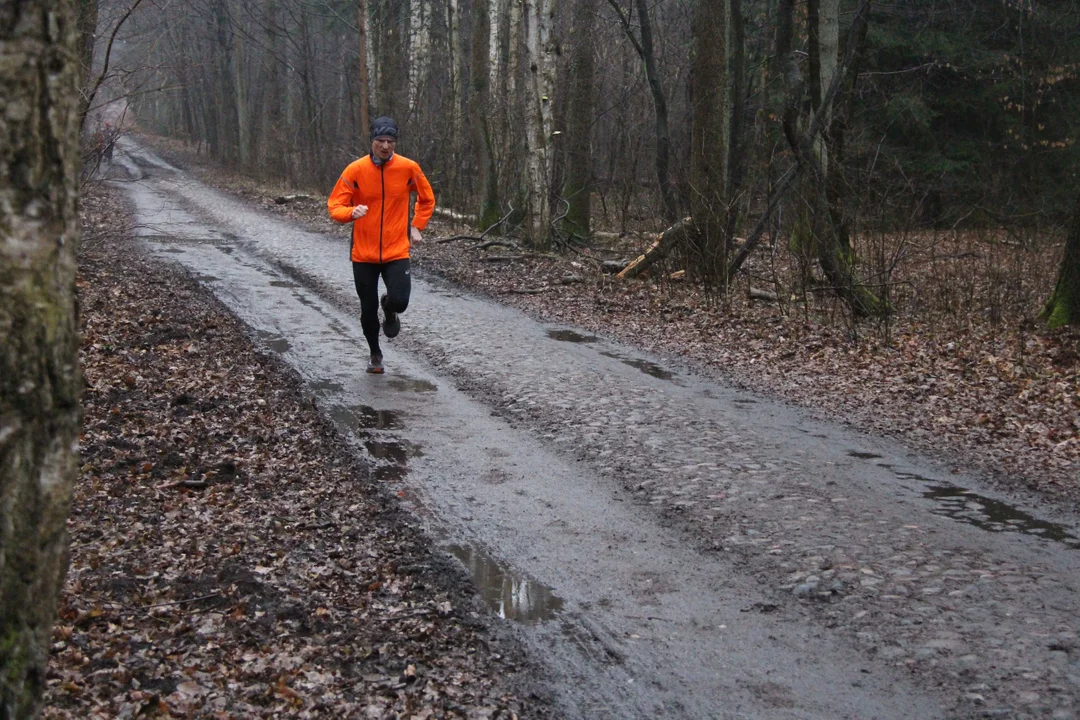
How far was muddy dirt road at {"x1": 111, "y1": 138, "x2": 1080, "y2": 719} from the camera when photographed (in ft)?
13.3

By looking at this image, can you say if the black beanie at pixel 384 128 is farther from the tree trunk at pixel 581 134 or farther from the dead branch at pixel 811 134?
the tree trunk at pixel 581 134

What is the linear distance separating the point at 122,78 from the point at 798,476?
27.1 feet

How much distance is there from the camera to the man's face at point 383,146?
9008 mm

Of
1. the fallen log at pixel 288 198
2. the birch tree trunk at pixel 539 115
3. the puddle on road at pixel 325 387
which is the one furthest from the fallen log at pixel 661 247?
the fallen log at pixel 288 198

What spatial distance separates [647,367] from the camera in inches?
408

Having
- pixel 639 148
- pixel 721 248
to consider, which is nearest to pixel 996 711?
pixel 721 248

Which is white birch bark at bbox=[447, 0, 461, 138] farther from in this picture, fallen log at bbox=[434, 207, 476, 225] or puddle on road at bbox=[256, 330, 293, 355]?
puddle on road at bbox=[256, 330, 293, 355]

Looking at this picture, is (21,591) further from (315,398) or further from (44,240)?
(315,398)

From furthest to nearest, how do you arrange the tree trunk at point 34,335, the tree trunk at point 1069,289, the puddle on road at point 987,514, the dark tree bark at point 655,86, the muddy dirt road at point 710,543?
the dark tree bark at point 655,86 → the tree trunk at point 1069,289 → the puddle on road at point 987,514 → the muddy dirt road at point 710,543 → the tree trunk at point 34,335

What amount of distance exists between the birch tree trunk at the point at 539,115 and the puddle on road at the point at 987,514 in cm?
1231

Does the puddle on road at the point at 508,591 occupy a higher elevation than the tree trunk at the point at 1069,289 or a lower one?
lower

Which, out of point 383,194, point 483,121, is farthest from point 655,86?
point 383,194

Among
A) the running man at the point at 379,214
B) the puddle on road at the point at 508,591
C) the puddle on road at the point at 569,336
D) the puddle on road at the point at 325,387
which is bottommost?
the puddle on road at the point at 569,336

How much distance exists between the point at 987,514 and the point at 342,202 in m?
5.87
